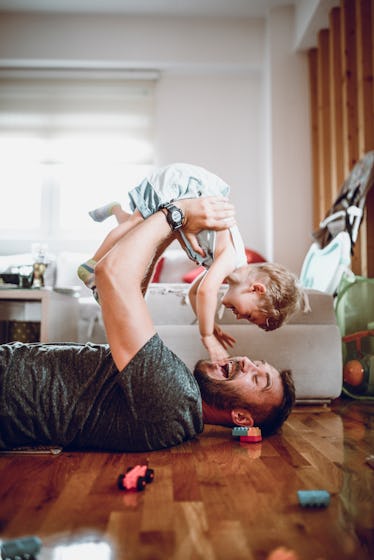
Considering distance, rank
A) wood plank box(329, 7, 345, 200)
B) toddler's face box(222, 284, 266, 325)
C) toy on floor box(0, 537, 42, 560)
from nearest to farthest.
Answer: toy on floor box(0, 537, 42, 560) → toddler's face box(222, 284, 266, 325) → wood plank box(329, 7, 345, 200)

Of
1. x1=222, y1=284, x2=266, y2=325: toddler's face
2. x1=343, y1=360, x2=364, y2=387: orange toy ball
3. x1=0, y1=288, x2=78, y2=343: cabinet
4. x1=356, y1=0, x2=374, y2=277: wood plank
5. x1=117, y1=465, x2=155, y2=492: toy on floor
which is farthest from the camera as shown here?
x1=356, y1=0, x2=374, y2=277: wood plank

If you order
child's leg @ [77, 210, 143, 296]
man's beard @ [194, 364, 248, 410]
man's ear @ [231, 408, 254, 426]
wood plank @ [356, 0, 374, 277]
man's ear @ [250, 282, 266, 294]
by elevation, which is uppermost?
wood plank @ [356, 0, 374, 277]

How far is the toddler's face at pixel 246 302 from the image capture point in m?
2.10

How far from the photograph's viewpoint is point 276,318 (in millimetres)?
2121

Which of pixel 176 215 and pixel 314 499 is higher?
pixel 176 215

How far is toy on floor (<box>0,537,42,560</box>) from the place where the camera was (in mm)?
881

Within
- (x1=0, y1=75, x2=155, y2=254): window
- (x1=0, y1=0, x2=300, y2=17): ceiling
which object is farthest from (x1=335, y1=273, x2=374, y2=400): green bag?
(x1=0, y1=0, x2=300, y2=17): ceiling

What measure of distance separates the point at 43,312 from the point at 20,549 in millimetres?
1845

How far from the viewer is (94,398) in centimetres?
157

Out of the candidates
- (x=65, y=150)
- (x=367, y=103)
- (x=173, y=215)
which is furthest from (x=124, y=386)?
(x=65, y=150)

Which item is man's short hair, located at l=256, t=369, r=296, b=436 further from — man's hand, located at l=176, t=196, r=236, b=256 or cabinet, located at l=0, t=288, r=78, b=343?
cabinet, located at l=0, t=288, r=78, b=343

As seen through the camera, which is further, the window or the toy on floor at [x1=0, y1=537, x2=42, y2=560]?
the window

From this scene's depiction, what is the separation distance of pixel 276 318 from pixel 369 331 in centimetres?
102

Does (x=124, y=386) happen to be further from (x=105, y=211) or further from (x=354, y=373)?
(x=354, y=373)
